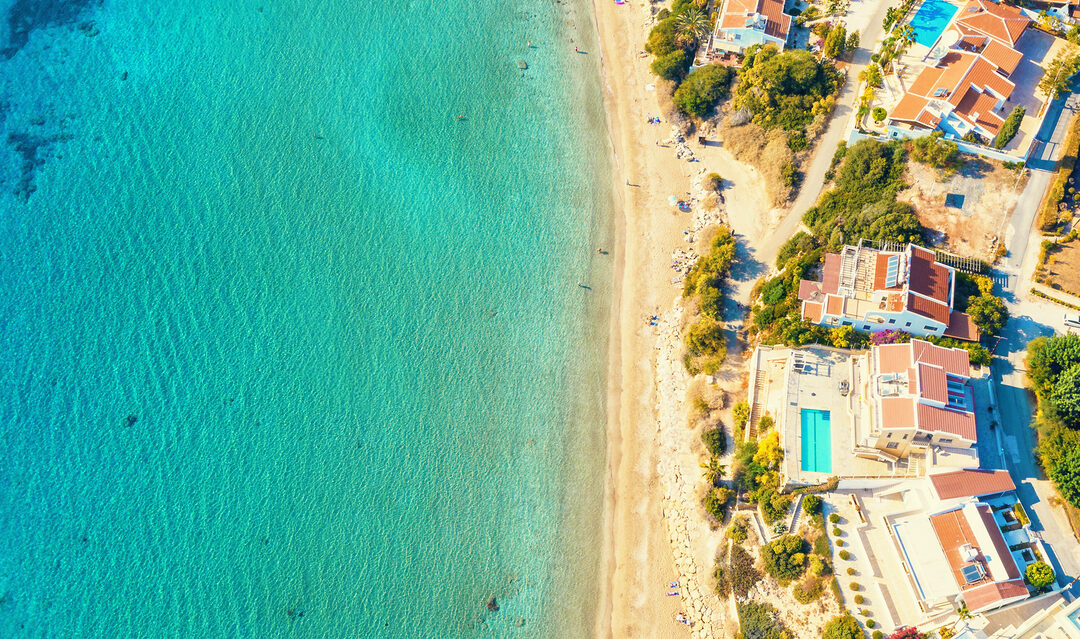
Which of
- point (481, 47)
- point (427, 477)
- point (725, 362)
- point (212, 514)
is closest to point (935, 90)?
point (725, 362)

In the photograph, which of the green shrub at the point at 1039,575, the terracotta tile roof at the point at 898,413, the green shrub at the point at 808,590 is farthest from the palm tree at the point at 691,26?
the green shrub at the point at 1039,575

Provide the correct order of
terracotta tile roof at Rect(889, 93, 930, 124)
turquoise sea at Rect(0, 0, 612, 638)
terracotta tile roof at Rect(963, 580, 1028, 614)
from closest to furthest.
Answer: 1. terracotta tile roof at Rect(963, 580, 1028, 614)
2. turquoise sea at Rect(0, 0, 612, 638)
3. terracotta tile roof at Rect(889, 93, 930, 124)

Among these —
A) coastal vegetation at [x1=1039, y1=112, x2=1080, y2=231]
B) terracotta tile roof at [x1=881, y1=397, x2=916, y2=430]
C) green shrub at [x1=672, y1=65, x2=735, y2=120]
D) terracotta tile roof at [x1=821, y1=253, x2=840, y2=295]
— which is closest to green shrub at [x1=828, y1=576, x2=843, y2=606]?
terracotta tile roof at [x1=881, y1=397, x2=916, y2=430]

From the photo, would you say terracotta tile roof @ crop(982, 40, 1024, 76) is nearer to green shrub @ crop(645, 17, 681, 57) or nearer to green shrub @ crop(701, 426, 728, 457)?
green shrub @ crop(645, 17, 681, 57)

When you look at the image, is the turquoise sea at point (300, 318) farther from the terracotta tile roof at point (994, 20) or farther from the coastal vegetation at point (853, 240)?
the terracotta tile roof at point (994, 20)

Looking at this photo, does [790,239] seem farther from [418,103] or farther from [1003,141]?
[418,103]

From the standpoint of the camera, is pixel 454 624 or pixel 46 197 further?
pixel 46 197
